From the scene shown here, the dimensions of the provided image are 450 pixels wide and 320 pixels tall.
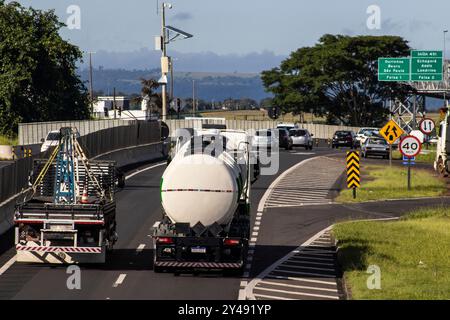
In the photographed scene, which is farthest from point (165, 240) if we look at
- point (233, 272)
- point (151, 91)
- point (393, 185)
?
point (151, 91)

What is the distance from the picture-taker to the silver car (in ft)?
272

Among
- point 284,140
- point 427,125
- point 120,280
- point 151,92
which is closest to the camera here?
point 120,280

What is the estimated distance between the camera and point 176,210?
85.0 ft

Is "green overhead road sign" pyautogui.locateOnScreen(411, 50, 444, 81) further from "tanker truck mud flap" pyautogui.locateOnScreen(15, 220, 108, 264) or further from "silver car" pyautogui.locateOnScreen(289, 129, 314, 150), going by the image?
"tanker truck mud flap" pyautogui.locateOnScreen(15, 220, 108, 264)

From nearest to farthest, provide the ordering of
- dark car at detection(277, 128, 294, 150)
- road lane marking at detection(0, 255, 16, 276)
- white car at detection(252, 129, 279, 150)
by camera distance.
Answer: road lane marking at detection(0, 255, 16, 276) < white car at detection(252, 129, 279, 150) < dark car at detection(277, 128, 294, 150)

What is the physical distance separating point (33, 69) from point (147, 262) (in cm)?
6836

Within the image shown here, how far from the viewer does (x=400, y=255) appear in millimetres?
29594

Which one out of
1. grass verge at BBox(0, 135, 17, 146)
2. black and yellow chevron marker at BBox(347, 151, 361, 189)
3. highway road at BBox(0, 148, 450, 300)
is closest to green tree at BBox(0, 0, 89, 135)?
grass verge at BBox(0, 135, 17, 146)

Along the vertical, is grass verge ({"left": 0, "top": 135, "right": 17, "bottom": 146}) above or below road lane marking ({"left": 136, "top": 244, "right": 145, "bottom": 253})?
below

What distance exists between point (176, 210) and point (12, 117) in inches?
2772

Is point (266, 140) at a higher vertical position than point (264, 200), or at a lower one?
higher

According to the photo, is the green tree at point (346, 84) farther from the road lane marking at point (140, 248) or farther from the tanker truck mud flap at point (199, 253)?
the tanker truck mud flap at point (199, 253)

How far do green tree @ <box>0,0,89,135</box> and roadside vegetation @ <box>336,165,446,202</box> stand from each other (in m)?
41.2

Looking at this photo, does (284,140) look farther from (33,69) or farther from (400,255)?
(400,255)
